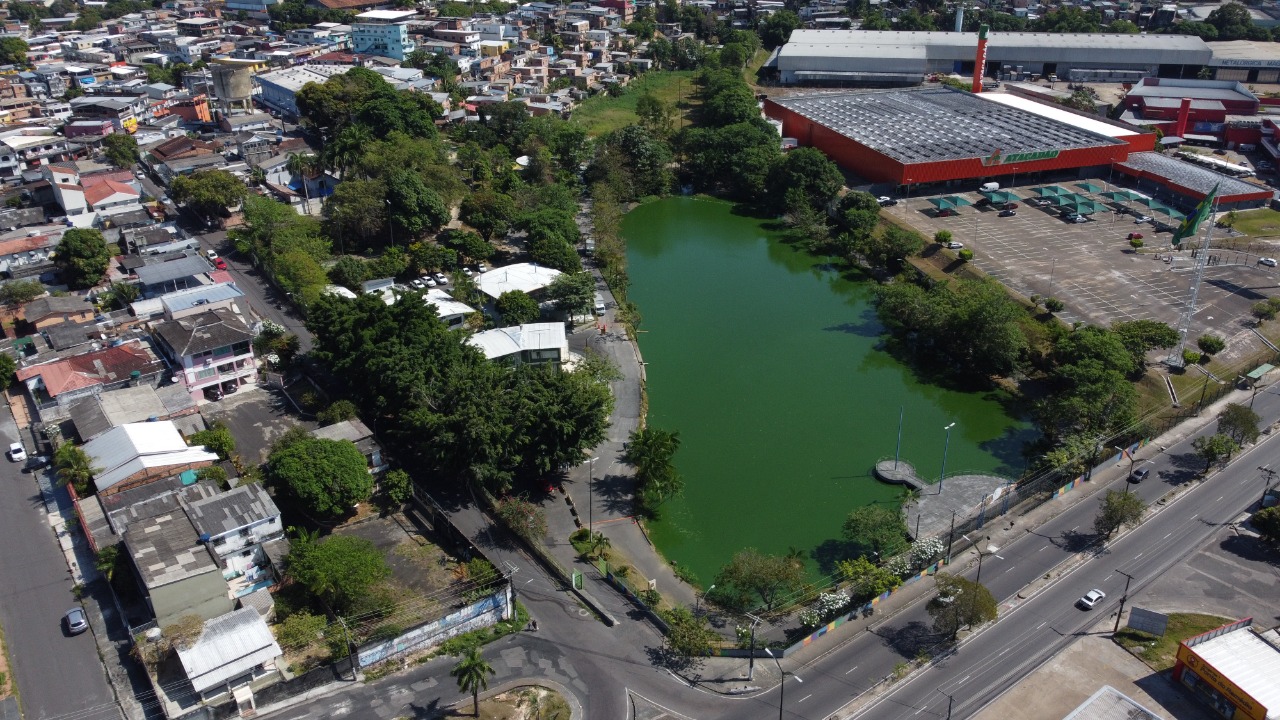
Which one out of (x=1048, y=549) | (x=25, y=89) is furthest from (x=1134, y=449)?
(x=25, y=89)

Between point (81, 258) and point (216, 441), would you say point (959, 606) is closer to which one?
point (216, 441)

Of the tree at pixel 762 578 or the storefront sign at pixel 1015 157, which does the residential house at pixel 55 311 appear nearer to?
the tree at pixel 762 578

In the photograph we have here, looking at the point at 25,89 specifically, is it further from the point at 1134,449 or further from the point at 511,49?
the point at 1134,449

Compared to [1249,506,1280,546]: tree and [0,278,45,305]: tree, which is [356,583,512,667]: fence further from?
[0,278,45,305]: tree

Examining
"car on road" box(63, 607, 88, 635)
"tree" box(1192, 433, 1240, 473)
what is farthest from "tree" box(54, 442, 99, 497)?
"tree" box(1192, 433, 1240, 473)

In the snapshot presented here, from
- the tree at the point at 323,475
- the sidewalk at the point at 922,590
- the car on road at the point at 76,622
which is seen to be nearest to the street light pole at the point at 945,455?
the sidewalk at the point at 922,590

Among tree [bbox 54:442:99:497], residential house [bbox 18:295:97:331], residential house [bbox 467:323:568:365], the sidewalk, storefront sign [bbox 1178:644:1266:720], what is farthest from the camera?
residential house [bbox 18:295:97:331]
